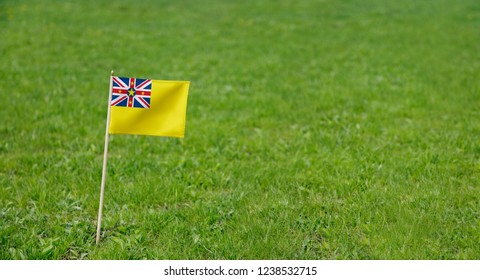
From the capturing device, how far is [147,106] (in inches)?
179

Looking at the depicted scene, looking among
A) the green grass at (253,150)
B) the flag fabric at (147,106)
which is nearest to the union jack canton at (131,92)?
the flag fabric at (147,106)

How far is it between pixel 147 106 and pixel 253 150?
246cm

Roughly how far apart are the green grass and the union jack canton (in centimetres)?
118

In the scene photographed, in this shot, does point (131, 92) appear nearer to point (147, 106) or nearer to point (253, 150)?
point (147, 106)

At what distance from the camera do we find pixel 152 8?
57.3ft

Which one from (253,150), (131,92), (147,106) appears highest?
(131,92)

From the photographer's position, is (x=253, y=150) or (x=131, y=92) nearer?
(x=131, y=92)

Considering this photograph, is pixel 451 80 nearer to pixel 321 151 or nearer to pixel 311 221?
pixel 321 151

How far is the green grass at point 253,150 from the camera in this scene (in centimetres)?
464

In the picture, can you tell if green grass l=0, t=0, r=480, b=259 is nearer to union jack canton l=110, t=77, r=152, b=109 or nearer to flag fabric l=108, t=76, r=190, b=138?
flag fabric l=108, t=76, r=190, b=138

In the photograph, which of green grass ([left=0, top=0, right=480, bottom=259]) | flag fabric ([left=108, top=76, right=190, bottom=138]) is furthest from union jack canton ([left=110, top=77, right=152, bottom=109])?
green grass ([left=0, top=0, right=480, bottom=259])

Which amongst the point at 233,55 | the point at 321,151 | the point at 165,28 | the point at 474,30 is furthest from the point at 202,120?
the point at 474,30

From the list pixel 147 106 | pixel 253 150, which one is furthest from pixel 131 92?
pixel 253 150
